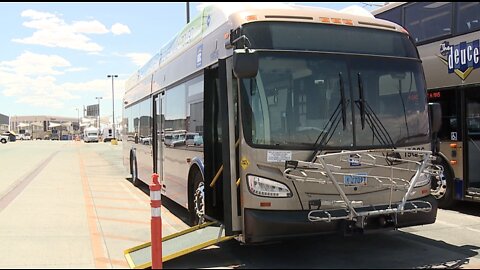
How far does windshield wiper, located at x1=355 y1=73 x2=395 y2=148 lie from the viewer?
221 inches

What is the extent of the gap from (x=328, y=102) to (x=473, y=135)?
4853 millimetres

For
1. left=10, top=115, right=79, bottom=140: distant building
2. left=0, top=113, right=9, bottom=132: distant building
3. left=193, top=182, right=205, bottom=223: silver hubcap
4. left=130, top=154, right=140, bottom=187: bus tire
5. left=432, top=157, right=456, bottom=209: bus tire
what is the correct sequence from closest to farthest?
left=193, top=182, right=205, bottom=223: silver hubcap
left=432, top=157, right=456, bottom=209: bus tire
left=130, top=154, right=140, bottom=187: bus tire
left=10, top=115, right=79, bottom=140: distant building
left=0, top=113, right=9, bottom=132: distant building

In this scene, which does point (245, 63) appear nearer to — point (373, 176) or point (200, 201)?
point (373, 176)

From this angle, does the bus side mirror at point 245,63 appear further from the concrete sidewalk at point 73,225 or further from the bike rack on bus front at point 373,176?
the concrete sidewalk at point 73,225

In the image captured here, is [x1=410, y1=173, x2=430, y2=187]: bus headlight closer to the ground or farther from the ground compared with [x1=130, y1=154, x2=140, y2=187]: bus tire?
farther from the ground

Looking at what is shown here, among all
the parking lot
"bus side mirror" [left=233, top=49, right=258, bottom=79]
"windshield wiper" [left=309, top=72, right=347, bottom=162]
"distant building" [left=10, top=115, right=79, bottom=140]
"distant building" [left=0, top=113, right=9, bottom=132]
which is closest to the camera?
"bus side mirror" [left=233, top=49, right=258, bottom=79]

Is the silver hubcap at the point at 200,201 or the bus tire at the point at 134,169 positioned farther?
the bus tire at the point at 134,169

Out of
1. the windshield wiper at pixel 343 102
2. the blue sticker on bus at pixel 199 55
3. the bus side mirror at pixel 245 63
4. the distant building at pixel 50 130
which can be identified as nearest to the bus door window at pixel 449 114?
the windshield wiper at pixel 343 102

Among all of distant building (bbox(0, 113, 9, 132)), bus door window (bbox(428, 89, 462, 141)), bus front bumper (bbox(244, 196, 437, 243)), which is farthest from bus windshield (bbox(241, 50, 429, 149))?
distant building (bbox(0, 113, 9, 132))

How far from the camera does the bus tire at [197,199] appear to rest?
6.86m

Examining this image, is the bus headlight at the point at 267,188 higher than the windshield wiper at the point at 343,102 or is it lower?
lower

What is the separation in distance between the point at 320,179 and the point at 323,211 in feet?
1.14

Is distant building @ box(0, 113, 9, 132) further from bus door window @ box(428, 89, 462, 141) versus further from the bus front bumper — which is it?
the bus front bumper

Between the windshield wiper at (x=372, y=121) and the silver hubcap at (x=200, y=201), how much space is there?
7.96 ft
